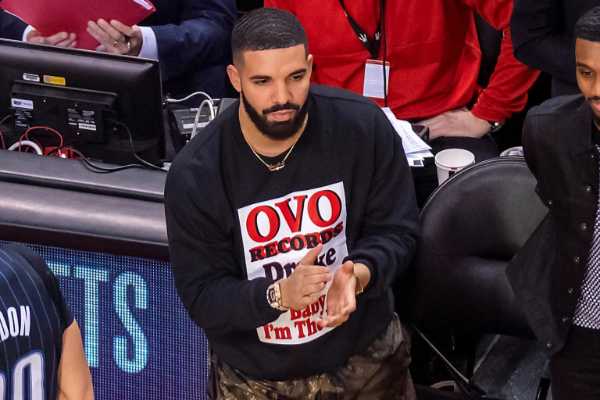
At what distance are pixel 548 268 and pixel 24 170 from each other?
1.45m

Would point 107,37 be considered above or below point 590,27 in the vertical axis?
below

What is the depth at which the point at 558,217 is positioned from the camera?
202 cm

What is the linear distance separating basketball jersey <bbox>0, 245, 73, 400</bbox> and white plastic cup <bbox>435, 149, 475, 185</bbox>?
1401 millimetres

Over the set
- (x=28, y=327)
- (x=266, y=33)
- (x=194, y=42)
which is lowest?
(x=194, y=42)

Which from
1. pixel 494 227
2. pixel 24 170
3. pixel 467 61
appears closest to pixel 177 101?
pixel 24 170

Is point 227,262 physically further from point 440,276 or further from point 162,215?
point 440,276

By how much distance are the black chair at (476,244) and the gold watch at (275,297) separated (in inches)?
22.7

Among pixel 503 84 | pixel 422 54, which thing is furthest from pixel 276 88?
pixel 503 84

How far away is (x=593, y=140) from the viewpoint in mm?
1921

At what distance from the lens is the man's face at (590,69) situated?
1.77m

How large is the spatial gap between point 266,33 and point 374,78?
1536 millimetres

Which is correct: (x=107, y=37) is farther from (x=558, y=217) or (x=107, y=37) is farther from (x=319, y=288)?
(x=558, y=217)

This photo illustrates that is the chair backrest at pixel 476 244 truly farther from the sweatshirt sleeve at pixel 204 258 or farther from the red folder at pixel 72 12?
the red folder at pixel 72 12

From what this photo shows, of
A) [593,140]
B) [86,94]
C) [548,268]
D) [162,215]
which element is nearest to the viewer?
[593,140]
